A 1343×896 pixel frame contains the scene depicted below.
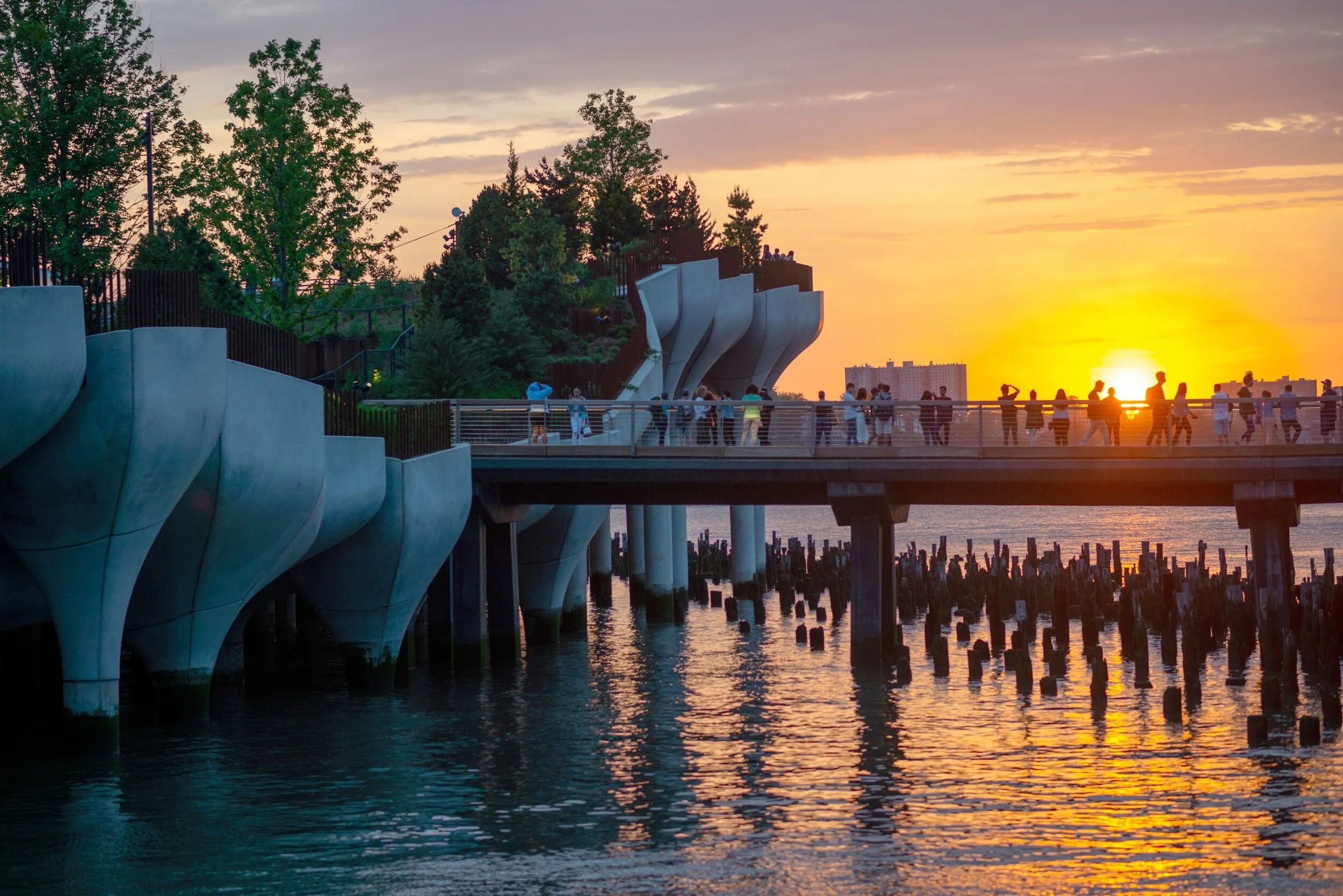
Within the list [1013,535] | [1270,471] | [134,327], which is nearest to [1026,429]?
[1270,471]

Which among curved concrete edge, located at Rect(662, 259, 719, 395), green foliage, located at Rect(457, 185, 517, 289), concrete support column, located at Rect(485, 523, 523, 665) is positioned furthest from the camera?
green foliage, located at Rect(457, 185, 517, 289)

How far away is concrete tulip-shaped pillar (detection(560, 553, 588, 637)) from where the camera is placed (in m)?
50.2

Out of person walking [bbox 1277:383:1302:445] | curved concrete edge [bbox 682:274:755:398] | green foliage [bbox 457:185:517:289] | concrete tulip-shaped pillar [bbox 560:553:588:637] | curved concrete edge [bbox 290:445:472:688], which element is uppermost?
green foliage [bbox 457:185:517:289]

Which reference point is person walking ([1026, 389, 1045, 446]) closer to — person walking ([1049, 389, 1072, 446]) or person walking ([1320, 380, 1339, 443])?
person walking ([1049, 389, 1072, 446])

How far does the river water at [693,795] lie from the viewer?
21.5m

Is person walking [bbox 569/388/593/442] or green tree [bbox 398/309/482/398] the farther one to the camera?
green tree [bbox 398/309/482/398]

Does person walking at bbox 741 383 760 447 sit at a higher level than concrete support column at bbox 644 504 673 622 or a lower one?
higher

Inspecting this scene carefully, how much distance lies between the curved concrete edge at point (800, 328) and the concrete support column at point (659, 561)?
→ 1360 centimetres

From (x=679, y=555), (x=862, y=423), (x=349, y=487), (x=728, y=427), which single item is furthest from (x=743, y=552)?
(x=349, y=487)

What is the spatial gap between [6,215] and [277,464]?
26.3 meters

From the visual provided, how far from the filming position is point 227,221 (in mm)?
59938

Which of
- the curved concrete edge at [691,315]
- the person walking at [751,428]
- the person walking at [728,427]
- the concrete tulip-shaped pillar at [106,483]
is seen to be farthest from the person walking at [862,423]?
the curved concrete edge at [691,315]

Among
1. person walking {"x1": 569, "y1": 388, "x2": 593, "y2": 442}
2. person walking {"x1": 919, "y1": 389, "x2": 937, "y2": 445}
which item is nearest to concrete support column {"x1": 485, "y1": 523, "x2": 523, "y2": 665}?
person walking {"x1": 569, "y1": 388, "x2": 593, "y2": 442}

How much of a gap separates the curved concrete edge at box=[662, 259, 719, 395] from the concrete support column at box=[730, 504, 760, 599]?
623cm
